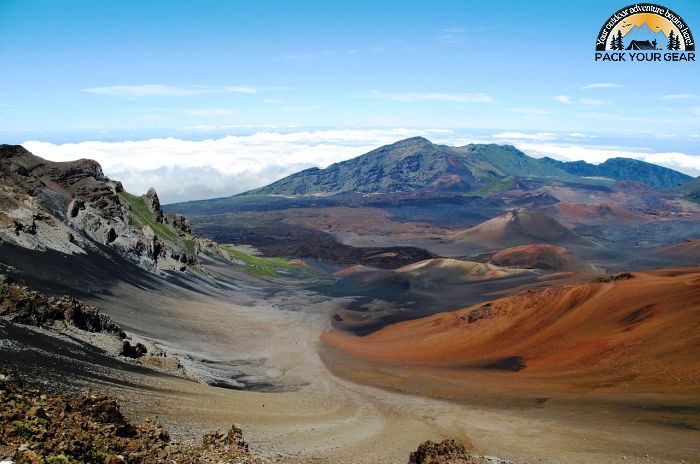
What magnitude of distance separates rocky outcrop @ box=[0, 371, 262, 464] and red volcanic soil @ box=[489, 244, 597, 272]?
342 feet

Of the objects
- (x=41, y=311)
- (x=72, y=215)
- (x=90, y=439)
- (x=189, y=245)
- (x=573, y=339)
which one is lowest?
(x=573, y=339)

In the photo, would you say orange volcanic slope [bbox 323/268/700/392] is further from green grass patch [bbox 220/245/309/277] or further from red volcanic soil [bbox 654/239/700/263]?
red volcanic soil [bbox 654/239/700/263]

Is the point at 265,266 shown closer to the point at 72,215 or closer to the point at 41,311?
the point at 72,215

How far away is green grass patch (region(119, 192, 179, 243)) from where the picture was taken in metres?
94.5

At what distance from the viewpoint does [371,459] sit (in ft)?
77.0

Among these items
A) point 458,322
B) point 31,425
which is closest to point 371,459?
point 31,425

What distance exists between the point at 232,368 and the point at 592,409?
29.0 meters

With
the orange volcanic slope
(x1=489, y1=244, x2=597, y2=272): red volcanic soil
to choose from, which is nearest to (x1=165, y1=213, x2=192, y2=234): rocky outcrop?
the orange volcanic slope

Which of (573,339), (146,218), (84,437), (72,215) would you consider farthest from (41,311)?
(146,218)

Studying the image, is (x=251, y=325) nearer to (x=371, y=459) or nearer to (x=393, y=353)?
(x=393, y=353)

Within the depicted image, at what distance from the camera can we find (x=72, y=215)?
6800 centimetres

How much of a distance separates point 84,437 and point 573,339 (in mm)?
40419

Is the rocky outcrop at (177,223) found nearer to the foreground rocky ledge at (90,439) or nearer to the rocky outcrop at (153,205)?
the rocky outcrop at (153,205)

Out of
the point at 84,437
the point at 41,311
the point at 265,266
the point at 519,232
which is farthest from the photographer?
the point at 519,232
